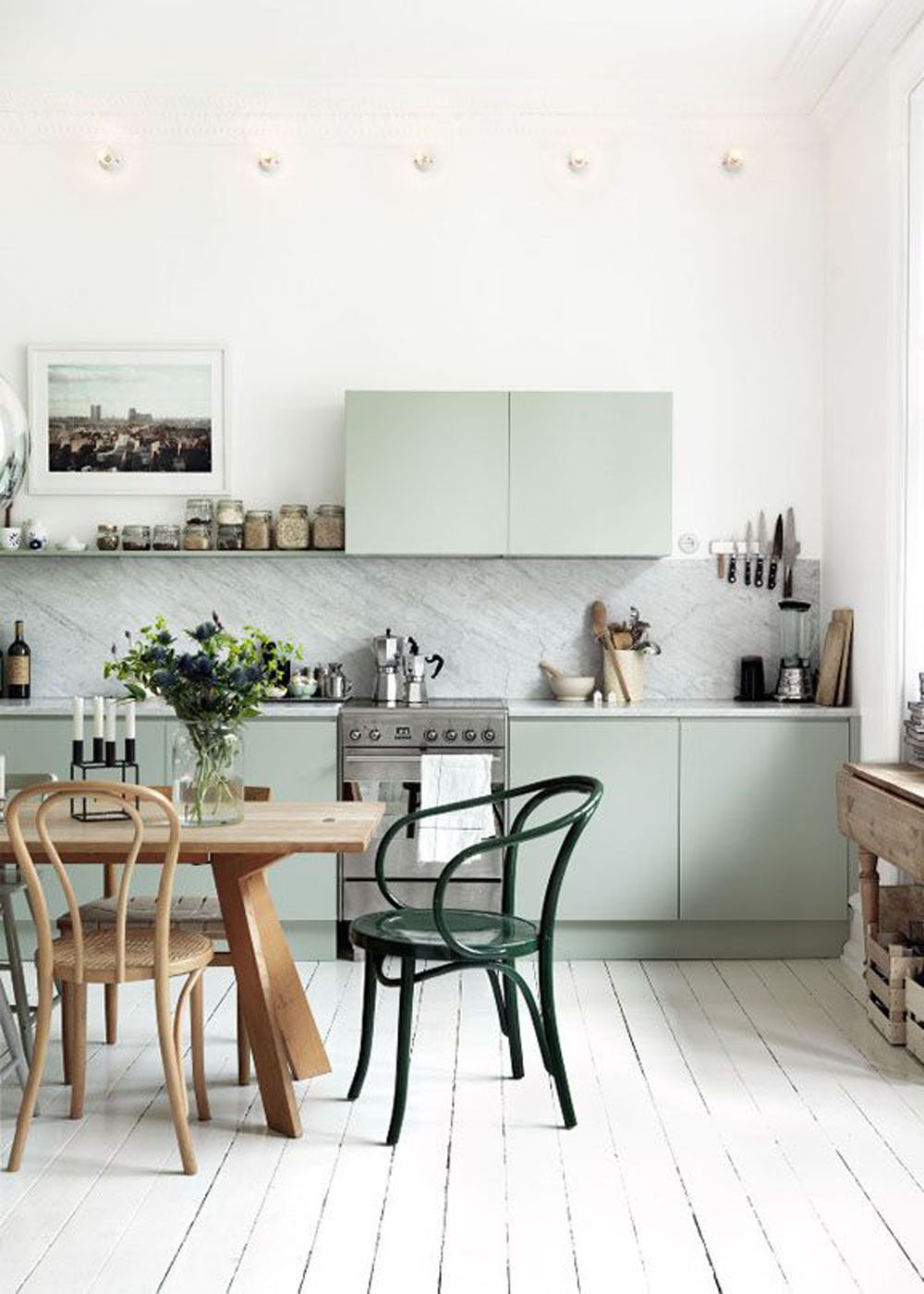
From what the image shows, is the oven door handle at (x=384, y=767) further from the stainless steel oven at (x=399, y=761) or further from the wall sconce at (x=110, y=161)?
the wall sconce at (x=110, y=161)

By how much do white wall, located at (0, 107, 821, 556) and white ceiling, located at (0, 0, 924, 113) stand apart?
0.90 feet

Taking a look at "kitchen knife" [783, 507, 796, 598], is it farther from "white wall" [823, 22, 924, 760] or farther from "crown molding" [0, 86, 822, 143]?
"crown molding" [0, 86, 822, 143]

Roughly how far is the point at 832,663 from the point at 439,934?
2542 millimetres

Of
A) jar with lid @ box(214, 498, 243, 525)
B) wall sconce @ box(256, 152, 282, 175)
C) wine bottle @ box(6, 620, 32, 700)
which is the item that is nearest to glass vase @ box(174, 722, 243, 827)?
jar with lid @ box(214, 498, 243, 525)

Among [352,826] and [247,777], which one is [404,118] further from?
[352,826]

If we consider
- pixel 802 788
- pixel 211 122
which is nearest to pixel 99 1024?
pixel 802 788

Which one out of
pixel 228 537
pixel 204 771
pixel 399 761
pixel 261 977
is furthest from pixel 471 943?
pixel 228 537

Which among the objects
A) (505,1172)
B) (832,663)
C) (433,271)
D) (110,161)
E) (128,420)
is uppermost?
(110,161)

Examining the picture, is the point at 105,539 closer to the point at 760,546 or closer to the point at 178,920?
the point at 178,920

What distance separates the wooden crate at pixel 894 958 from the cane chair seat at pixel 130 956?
2110 millimetres

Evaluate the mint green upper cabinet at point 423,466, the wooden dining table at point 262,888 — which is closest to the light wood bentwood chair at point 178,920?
the wooden dining table at point 262,888

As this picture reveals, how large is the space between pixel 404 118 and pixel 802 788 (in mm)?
3085

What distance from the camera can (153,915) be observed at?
4.32 metres

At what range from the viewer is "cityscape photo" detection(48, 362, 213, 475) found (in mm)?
6172
